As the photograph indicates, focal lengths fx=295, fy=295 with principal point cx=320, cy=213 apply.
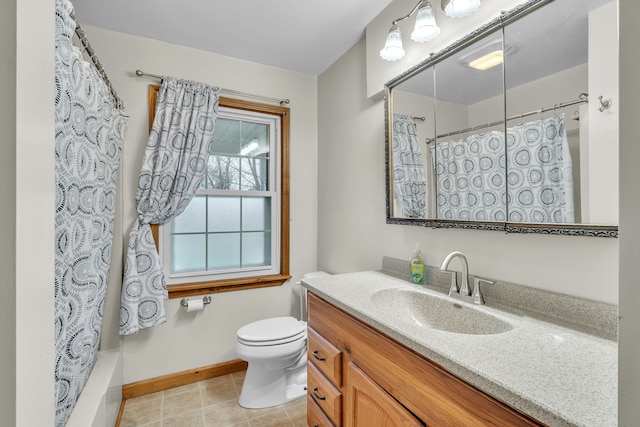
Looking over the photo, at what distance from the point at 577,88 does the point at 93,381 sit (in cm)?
249

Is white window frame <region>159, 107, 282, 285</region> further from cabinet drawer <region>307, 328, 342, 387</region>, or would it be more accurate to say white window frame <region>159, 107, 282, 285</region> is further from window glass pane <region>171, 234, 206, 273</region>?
cabinet drawer <region>307, 328, 342, 387</region>

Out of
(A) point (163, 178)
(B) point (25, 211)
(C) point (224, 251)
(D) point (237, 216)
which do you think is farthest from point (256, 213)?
(B) point (25, 211)

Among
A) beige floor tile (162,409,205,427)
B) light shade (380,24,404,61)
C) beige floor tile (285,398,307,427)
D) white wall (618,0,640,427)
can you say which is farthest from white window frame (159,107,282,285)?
white wall (618,0,640,427)

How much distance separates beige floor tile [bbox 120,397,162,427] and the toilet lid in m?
0.71

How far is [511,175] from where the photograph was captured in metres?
1.18

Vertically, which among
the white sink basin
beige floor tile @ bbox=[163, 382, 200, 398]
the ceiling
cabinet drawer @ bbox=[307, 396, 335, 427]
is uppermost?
the ceiling

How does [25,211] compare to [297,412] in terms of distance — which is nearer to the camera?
[25,211]

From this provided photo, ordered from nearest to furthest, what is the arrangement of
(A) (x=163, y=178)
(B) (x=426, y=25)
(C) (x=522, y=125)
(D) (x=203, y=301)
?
1. (C) (x=522, y=125)
2. (B) (x=426, y=25)
3. (A) (x=163, y=178)
4. (D) (x=203, y=301)

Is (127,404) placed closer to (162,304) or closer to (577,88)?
(162,304)

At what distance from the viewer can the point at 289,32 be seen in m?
2.03

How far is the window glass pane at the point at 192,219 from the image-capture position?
2.24 meters

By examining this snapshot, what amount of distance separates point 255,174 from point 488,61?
1.82 meters

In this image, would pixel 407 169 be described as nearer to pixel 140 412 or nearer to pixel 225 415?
pixel 225 415

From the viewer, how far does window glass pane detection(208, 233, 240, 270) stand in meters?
2.36
